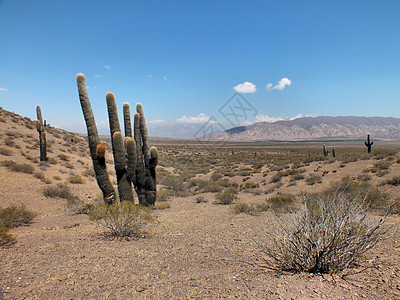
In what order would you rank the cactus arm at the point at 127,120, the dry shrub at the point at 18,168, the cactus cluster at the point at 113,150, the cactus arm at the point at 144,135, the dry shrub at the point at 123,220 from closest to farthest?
the dry shrub at the point at 123,220 < the cactus cluster at the point at 113,150 < the cactus arm at the point at 127,120 < the cactus arm at the point at 144,135 < the dry shrub at the point at 18,168

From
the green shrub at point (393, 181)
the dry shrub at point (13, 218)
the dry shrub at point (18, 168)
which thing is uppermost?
the dry shrub at point (18, 168)

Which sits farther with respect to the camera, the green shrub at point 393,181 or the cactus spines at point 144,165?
the green shrub at point 393,181

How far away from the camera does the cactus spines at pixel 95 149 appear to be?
30.6 ft

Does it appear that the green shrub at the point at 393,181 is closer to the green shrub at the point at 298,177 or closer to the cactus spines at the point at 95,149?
the green shrub at the point at 298,177

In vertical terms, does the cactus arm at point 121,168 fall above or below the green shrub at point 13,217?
above

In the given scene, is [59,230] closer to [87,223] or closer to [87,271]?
[87,223]

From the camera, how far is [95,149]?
30.9ft

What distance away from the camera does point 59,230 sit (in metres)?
7.68

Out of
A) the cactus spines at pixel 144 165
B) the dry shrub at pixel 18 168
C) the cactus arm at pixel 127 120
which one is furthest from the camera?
the dry shrub at pixel 18 168

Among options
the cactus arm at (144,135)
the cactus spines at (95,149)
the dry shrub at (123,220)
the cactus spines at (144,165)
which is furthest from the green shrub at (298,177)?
the dry shrub at (123,220)

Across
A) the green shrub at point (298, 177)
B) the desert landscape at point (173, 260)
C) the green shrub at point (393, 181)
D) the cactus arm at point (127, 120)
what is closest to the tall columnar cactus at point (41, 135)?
the desert landscape at point (173, 260)

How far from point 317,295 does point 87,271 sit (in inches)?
159

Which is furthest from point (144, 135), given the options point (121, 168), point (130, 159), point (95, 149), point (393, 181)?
point (393, 181)

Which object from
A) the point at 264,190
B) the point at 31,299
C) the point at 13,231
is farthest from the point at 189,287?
the point at 264,190
